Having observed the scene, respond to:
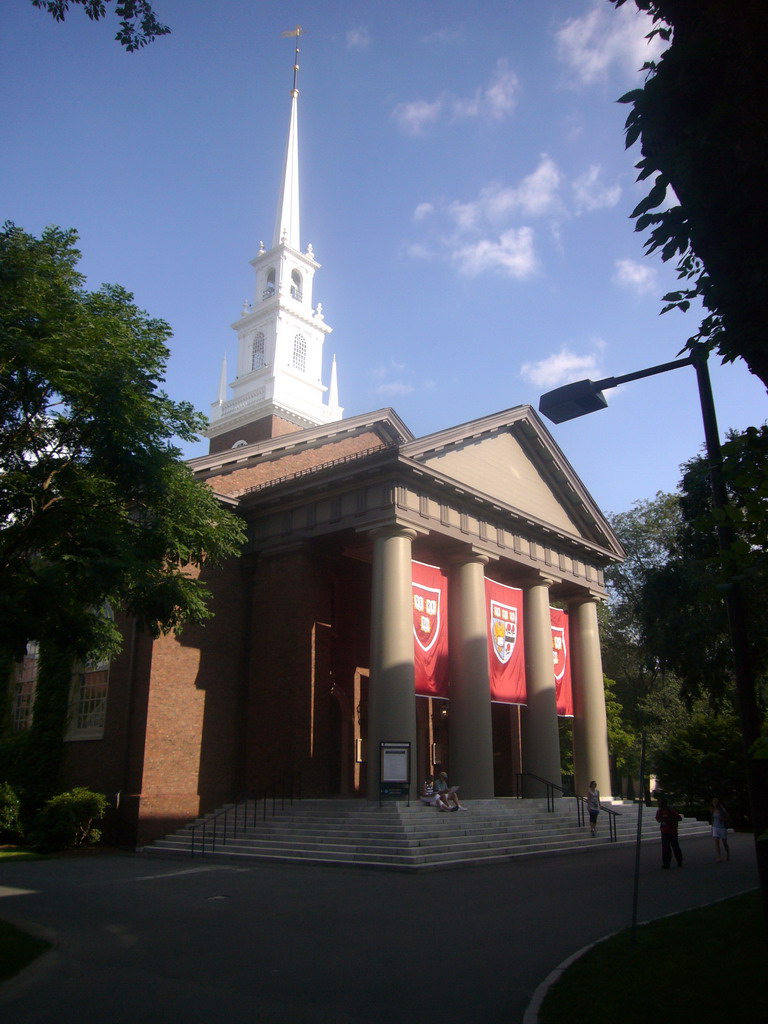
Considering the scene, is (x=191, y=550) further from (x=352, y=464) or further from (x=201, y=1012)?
(x=201, y=1012)

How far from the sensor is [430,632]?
2270cm

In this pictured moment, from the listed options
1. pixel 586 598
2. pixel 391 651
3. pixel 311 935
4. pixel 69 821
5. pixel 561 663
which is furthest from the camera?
pixel 586 598

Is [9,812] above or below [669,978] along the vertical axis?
above

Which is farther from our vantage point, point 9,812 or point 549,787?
point 549,787

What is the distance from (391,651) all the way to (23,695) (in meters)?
14.2

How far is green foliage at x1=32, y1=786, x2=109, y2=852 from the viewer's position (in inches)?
806

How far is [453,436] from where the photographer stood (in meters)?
24.7

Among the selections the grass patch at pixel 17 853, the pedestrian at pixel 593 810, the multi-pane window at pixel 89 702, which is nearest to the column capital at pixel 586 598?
the pedestrian at pixel 593 810

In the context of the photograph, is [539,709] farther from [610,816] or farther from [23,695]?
[23,695]

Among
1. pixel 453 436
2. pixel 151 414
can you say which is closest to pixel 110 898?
pixel 151 414

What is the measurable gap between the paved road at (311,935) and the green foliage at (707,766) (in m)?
17.6

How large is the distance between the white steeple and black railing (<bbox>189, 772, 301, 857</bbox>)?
78.9 feet

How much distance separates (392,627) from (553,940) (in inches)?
475

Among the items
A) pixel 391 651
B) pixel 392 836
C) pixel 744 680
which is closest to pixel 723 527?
pixel 744 680
